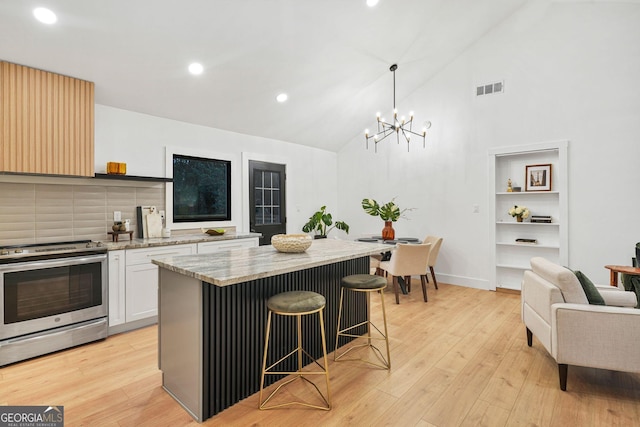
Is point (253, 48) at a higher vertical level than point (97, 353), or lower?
higher

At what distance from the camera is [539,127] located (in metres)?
4.62

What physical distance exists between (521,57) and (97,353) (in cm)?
633

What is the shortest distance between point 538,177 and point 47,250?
5.93 m

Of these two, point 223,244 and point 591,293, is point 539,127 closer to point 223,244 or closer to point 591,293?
point 591,293

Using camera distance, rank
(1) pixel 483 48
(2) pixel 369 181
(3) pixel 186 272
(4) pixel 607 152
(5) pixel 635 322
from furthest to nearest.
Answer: (2) pixel 369 181 < (1) pixel 483 48 < (4) pixel 607 152 < (5) pixel 635 322 < (3) pixel 186 272

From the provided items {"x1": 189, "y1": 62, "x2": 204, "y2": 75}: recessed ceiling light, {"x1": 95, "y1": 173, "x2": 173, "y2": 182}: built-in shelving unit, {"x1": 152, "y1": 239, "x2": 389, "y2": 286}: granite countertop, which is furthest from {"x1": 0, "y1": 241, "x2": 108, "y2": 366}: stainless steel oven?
{"x1": 189, "y1": 62, "x2": 204, "y2": 75}: recessed ceiling light

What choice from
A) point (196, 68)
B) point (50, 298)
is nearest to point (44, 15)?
point (196, 68)

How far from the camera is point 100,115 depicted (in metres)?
3.64

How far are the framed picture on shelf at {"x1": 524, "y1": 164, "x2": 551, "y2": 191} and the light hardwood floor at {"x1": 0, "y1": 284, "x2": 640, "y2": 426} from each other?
2.46 m

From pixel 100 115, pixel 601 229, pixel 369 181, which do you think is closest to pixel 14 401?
pixel 100 115

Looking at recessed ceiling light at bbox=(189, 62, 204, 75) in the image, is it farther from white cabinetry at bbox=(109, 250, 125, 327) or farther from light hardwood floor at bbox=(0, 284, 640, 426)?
light hardwood floor at bbox=(0, 284, 640, 426)

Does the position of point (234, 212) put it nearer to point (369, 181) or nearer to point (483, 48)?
point (369, 181)

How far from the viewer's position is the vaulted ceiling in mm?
2770

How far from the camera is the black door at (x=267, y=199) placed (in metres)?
5.34
